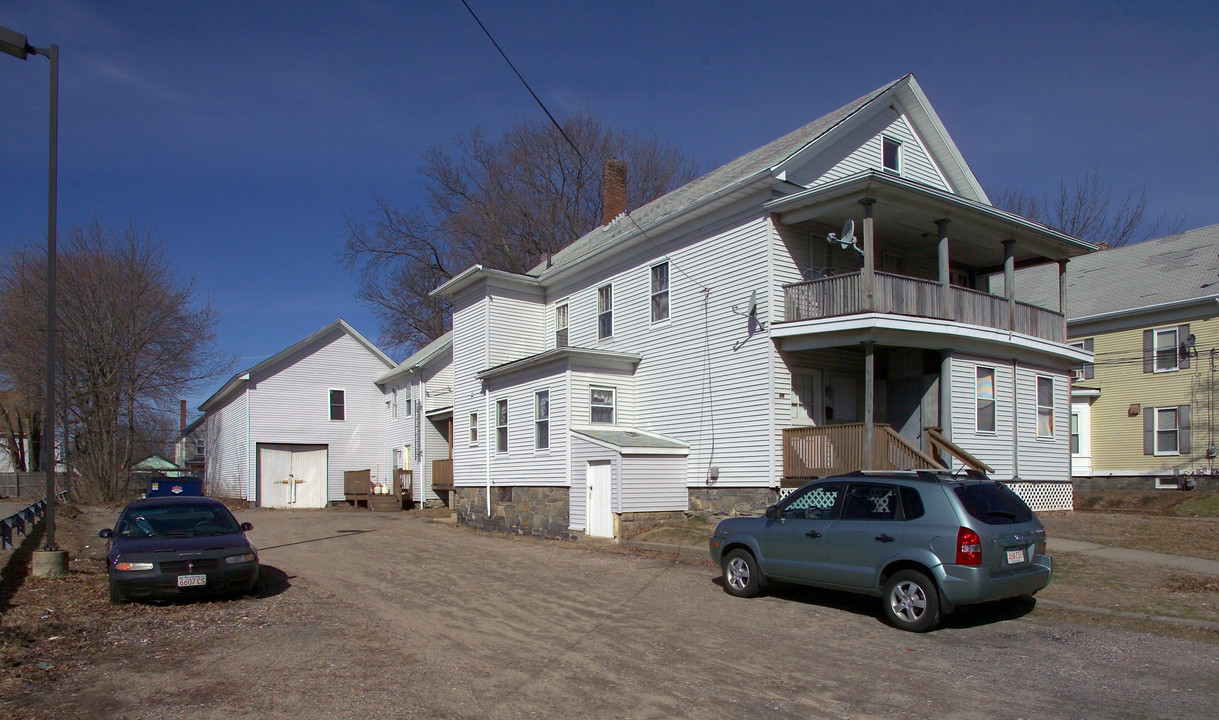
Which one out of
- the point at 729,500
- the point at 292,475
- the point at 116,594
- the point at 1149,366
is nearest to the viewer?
the point at 116,594

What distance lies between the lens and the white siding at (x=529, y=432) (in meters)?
20.8

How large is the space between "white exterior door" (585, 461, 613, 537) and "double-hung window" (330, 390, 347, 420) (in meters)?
20.9

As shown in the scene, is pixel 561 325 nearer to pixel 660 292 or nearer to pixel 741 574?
pixel 660 292

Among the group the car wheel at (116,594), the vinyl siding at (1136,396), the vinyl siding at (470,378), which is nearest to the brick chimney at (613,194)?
the vinyl siding at (470,378)

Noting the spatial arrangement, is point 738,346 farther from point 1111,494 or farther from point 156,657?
point 1111,494

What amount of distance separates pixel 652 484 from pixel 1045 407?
33.8ft

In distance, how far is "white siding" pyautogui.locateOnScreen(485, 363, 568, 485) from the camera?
2081cm

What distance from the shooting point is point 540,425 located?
71.7 feet

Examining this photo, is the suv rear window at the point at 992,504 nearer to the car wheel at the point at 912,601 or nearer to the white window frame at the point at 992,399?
the car wheel at the point at 912,601

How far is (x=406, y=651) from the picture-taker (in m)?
8.30

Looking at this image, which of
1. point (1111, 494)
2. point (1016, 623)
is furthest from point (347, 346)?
point (1016, 623)

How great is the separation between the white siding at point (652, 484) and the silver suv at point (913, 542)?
308 inches

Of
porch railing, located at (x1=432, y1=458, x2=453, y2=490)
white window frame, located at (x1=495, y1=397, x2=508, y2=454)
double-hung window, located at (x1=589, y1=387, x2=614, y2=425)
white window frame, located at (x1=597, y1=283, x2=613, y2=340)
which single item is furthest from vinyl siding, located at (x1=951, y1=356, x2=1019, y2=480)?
porch railing, located at (x1=432, y1=458, x2=453, y2=490)

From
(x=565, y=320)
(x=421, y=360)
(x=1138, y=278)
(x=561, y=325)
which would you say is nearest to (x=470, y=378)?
(x=561, y=325)
